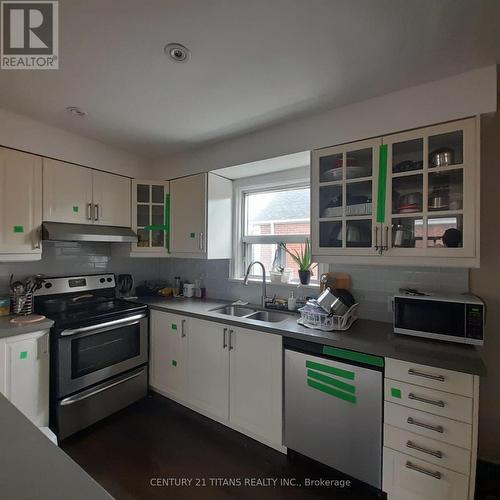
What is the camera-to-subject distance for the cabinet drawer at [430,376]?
128cm

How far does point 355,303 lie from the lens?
198cm

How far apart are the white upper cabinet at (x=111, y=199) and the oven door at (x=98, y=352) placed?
945 mm

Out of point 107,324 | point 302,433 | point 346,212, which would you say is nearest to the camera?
point 302,433

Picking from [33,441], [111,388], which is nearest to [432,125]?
[33,441]

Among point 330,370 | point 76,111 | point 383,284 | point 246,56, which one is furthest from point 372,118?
point 76,111

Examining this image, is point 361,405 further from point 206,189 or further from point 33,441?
point 206,189

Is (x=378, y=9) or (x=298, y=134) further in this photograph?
(x=298, y=134)

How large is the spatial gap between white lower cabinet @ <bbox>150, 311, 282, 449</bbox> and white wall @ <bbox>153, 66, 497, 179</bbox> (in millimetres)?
1425

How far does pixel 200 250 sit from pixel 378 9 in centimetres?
205

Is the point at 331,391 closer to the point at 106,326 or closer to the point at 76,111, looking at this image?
the point at 106,326

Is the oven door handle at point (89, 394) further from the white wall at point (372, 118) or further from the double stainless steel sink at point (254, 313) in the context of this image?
the white wall at point (372, 118)

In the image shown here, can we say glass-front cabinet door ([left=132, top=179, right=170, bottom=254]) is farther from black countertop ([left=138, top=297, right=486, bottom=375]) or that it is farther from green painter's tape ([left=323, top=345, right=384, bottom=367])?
green painter's tape ([left=323, top=345, right=384, bottom=367])

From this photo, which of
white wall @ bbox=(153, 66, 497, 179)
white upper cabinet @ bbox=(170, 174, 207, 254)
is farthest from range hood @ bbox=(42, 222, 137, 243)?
white wall @ bbox=(153, 66, 497, 179)

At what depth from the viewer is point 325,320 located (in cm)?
180
